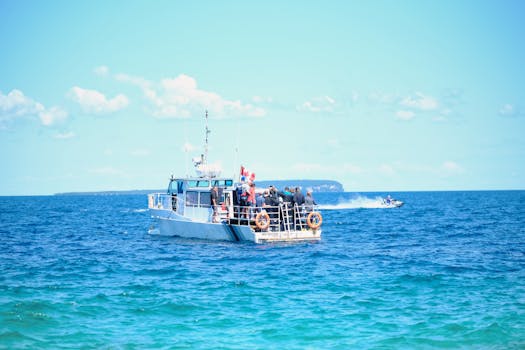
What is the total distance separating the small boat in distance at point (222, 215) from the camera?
3238cm

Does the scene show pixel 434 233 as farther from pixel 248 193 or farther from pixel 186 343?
pixel 186 343

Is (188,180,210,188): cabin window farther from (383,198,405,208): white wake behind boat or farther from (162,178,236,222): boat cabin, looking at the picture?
(383,198,405,208): white wake behind boat

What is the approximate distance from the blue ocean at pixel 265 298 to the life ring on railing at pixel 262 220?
2.20 metres

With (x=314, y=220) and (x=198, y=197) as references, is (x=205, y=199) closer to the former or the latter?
(x=198, y=197)

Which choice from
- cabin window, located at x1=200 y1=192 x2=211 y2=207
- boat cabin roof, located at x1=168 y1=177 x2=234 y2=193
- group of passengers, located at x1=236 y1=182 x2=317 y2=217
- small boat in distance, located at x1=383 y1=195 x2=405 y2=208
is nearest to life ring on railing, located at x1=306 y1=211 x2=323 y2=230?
group of passengers, located at x1=236 y1=182 x2=317 y2=217

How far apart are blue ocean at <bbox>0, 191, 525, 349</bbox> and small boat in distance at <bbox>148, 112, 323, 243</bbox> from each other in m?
2.42

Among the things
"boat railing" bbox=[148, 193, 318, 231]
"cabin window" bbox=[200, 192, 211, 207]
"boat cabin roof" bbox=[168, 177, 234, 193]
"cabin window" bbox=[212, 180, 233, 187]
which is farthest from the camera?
"cabin window" bbox=[212, 180, 233, 187]

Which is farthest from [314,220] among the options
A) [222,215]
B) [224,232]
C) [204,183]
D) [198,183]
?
[198,183]

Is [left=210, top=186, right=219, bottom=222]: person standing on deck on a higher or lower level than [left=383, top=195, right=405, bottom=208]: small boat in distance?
higher

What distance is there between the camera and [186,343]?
13.0 metres

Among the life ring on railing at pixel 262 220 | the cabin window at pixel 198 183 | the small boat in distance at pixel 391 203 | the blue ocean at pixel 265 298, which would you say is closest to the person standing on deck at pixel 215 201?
the cabin window at pixel 198 183

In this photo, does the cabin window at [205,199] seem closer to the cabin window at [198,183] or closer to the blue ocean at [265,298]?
the cabin window at [198,183]

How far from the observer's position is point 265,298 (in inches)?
681

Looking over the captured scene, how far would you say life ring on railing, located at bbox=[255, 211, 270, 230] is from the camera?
31875 mm
